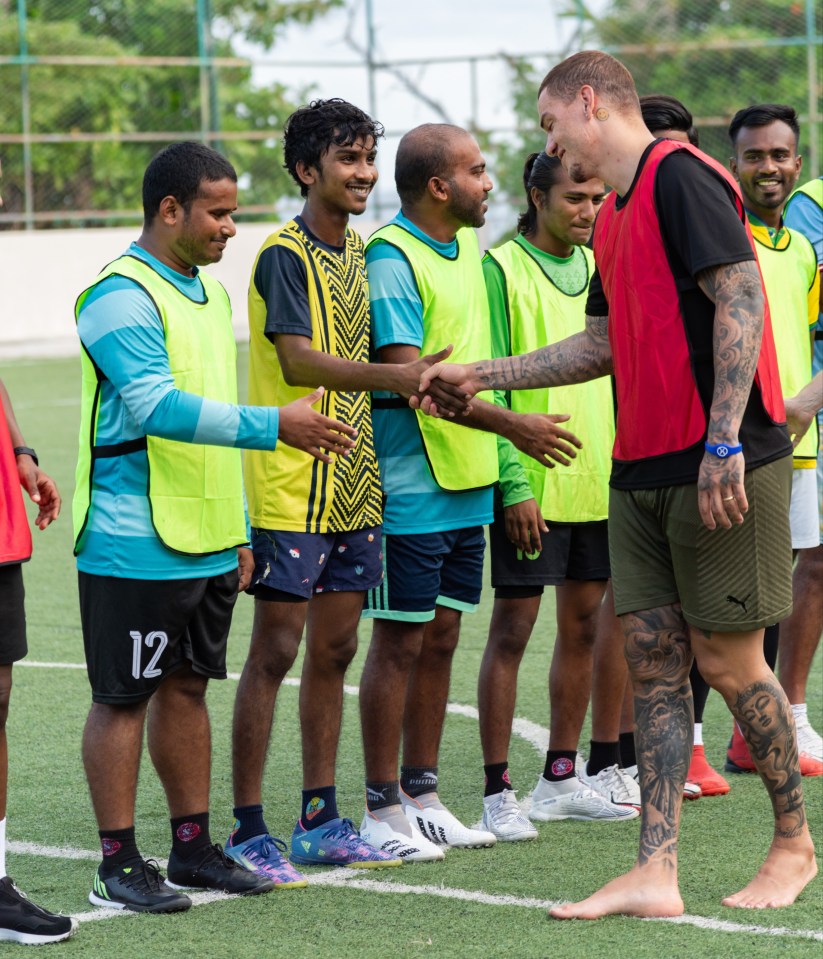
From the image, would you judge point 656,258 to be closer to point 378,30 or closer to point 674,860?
point 674,860

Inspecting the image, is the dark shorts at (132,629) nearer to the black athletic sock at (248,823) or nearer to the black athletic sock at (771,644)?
the black athletic sock at (248,823)

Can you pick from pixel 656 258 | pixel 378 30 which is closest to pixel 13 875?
pixel 656 258

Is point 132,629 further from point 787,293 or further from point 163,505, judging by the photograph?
point 787,293

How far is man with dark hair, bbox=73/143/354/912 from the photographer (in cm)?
434

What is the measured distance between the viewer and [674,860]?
4.36 meters

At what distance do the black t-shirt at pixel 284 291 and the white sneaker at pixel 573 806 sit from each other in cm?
186

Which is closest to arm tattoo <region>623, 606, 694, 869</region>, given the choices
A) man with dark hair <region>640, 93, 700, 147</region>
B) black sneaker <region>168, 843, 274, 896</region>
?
black sneaker <region>168, 843, 274, 896</region>

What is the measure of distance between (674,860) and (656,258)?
65.7 inches

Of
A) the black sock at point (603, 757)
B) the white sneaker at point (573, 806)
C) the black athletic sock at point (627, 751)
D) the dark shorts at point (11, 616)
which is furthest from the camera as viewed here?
the black athletic sock at point (627, 751)

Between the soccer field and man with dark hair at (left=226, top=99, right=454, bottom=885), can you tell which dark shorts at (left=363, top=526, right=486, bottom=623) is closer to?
man with dark hair at (left=226, top=99, right=454, bottom=885)

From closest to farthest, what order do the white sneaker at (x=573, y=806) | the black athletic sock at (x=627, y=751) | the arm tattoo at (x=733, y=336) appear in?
the arm tattoo at (x=733, y=336)
the white sneaker at (x=573, y=806)
the black athletic sock at (x=627, y=751)

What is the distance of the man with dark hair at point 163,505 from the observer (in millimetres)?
4344

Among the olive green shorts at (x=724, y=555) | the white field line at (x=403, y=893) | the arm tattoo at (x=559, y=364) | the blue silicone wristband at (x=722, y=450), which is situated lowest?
the white field line at (x=403, y=893)

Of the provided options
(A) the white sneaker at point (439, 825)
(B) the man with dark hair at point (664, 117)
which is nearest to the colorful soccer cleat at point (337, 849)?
(A) the white sneaker at point (439, 825)
